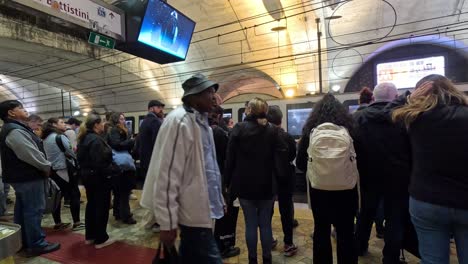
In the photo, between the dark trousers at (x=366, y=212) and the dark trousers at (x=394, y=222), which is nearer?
the dark trousers at (x=394, y=222)

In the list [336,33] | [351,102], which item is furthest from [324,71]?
[351,102]

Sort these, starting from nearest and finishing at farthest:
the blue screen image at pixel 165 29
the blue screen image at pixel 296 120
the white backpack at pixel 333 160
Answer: the white backpack at pixel 333 160 → the blue screen image at pixel 165 29 → the blue screen image at pixel 296 120

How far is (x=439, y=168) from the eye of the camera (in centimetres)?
143

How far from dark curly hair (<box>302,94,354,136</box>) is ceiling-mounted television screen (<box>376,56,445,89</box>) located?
977 centimetres

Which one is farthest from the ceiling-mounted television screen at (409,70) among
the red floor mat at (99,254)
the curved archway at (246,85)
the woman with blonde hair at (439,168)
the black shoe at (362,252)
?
the red floor mat at (99,254)

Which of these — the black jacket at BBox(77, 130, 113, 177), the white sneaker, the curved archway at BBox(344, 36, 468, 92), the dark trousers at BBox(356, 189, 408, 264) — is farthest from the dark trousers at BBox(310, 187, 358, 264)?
the curved archway at BBox(344, 36, 468, 92)

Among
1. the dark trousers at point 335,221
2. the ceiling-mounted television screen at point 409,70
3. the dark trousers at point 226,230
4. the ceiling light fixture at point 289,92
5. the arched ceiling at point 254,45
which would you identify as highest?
the arched ceiling at point 254,45

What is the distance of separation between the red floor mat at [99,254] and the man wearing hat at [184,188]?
1623mm

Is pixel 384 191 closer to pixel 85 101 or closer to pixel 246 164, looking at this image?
pixel 246 164

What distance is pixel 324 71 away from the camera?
11180mm

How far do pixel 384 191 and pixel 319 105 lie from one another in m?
0.76

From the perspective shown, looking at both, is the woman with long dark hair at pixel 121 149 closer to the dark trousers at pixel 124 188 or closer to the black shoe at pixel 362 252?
the dark trousers at pixel 124 188

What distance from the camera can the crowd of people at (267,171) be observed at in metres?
1.41

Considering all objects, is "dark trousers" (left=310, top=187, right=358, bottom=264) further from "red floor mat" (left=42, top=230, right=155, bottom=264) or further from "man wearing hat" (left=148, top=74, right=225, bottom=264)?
"red floor mat" (left=42, top=230, right=155, bottom=264)
